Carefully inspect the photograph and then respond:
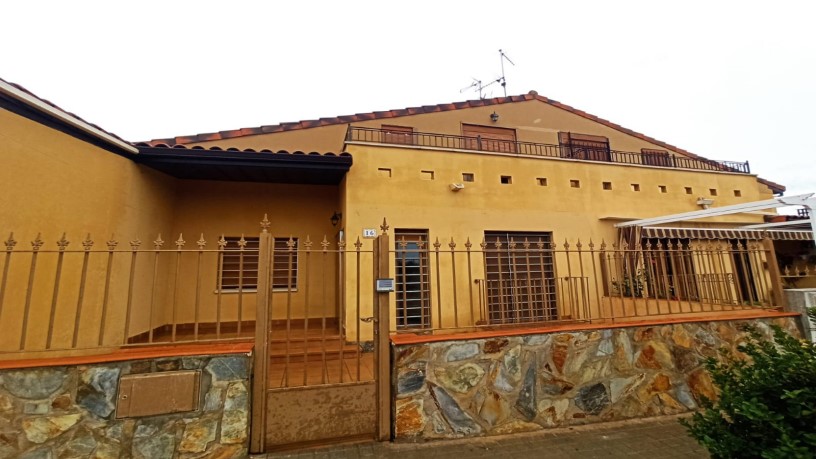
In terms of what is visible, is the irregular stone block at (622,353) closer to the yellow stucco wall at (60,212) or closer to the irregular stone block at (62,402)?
the irregular stone block at (62,402)

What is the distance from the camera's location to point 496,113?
14.1 meters

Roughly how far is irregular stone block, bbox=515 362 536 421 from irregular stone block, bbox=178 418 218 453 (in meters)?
4.23

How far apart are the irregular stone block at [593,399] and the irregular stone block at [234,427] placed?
4.88 metres

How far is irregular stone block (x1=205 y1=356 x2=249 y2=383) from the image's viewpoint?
4.08m

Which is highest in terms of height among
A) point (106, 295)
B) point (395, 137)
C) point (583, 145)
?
point (583, 145)

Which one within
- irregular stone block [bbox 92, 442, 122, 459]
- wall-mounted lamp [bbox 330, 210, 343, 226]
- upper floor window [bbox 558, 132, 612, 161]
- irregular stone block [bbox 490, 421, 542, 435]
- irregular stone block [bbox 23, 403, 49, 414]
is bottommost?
irregular stone block [bbox 490, 421, 542, 435]

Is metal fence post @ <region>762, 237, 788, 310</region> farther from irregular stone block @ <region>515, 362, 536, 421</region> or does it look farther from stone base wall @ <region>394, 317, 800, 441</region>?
irregular stone block @ <region>515, 362, 536, 421</region>

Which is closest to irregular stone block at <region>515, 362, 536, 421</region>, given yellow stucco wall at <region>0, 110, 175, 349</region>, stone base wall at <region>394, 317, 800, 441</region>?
stone base wall at <region>394, 317, 800, 441</region>

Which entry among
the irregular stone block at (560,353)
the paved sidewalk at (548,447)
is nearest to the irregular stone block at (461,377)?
the paved sidewalk at (548,447)

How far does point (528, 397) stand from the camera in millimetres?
4859

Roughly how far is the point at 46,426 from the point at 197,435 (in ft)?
5.16

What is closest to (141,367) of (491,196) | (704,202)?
(491,196)

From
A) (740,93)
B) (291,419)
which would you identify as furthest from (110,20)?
(740,93)

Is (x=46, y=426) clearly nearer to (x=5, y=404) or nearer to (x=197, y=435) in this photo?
(x=5, y=404)
